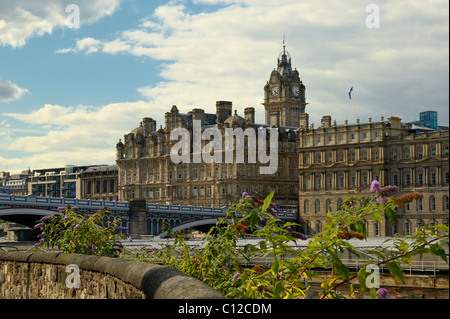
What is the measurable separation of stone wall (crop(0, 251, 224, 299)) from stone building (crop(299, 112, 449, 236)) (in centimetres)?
9153

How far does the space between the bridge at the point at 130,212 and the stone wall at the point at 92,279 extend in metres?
70.6

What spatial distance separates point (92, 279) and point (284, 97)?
Result: 5506 inches

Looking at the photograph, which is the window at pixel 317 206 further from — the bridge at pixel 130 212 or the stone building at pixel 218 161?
the stone building at pixel 218 161

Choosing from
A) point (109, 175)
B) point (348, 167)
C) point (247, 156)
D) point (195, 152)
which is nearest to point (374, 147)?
point (348, 167)

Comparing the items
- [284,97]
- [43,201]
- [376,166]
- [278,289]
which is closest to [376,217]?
[278,289]

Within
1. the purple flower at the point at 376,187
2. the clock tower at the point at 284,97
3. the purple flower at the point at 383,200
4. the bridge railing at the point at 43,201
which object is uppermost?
the clock tower at the point at 284,97

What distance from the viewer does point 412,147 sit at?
11256 centimetres

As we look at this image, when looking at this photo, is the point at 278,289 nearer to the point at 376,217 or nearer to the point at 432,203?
the point at 376,217

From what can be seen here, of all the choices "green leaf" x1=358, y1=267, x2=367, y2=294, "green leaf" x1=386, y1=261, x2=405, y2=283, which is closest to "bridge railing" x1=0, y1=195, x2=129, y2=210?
"green leaf" x1=358, y1=267, x2=367, y2=294

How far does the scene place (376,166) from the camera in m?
117

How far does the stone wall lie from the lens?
8.41m

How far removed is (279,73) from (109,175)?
169ft

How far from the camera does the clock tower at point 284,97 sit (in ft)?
497

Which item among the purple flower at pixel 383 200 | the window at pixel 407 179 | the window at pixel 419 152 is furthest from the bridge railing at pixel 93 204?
the purple flower at pixel 383 200
